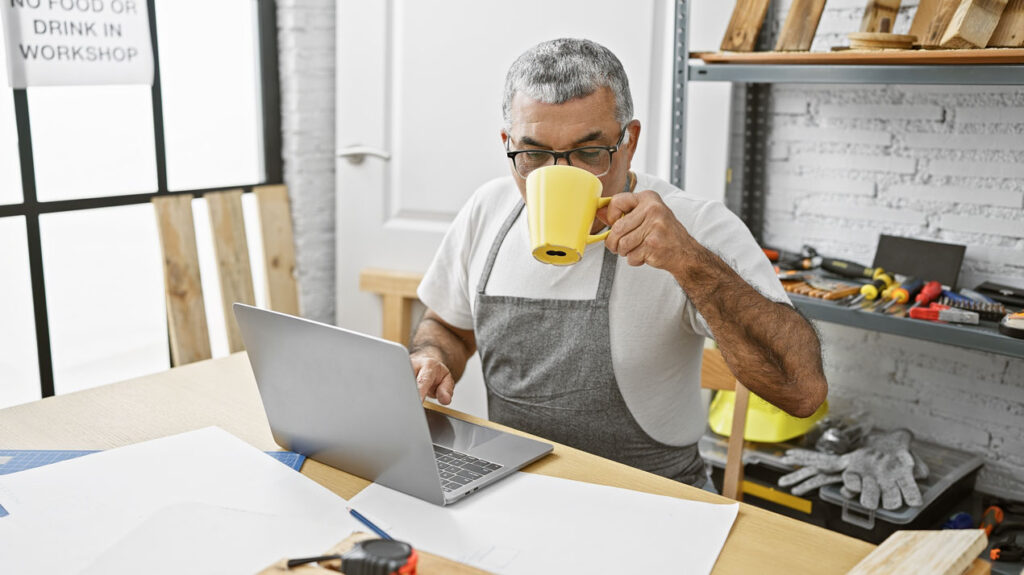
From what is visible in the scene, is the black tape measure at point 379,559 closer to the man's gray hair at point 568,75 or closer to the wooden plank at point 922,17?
the man's gray hair at point 568,75

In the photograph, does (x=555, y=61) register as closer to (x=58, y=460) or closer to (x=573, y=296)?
(x=573, y=296)

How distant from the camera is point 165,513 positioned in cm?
95

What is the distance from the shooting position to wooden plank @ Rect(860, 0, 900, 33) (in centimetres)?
185

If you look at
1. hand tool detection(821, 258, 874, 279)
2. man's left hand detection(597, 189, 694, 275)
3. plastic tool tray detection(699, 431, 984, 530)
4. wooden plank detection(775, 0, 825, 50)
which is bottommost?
plastic tool tray detection(699, 431, 984, 530)

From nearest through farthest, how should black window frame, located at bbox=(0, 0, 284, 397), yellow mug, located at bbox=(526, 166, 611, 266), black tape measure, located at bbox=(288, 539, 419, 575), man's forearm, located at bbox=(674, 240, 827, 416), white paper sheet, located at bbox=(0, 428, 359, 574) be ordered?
black tape measure, located at bbox=(288, 539, 419, 575), white paper sheet, located at bbox=(0, 428, 359, 574), yellow mug, located at bbox=(526, 166, 611, 266), man's forearm, located at bbox=(674, 240, 827, 416), black window frame, located at bbox=(0, 0, 284, 397)

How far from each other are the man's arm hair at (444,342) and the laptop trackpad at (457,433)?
0.26 m

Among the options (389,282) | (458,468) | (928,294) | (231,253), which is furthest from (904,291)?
(231,253)

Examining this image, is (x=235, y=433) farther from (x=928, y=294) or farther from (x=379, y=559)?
(x=928, y=294)

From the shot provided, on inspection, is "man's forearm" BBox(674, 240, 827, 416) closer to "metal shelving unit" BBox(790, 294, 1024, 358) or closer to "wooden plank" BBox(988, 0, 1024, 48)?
"metal shelving unit" BBox(790, 294, 1024, 358)

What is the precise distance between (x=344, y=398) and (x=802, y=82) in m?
1.25

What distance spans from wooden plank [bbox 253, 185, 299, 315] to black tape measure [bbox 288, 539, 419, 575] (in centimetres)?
188

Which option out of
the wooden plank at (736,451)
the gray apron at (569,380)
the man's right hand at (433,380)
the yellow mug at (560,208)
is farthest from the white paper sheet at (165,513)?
the wooden plank at (736,451)

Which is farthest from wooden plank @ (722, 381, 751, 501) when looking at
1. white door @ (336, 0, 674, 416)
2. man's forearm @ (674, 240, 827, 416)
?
white door @ (336, 0, 674, 416)

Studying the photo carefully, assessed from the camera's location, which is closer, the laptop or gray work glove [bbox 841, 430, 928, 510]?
the laptop
